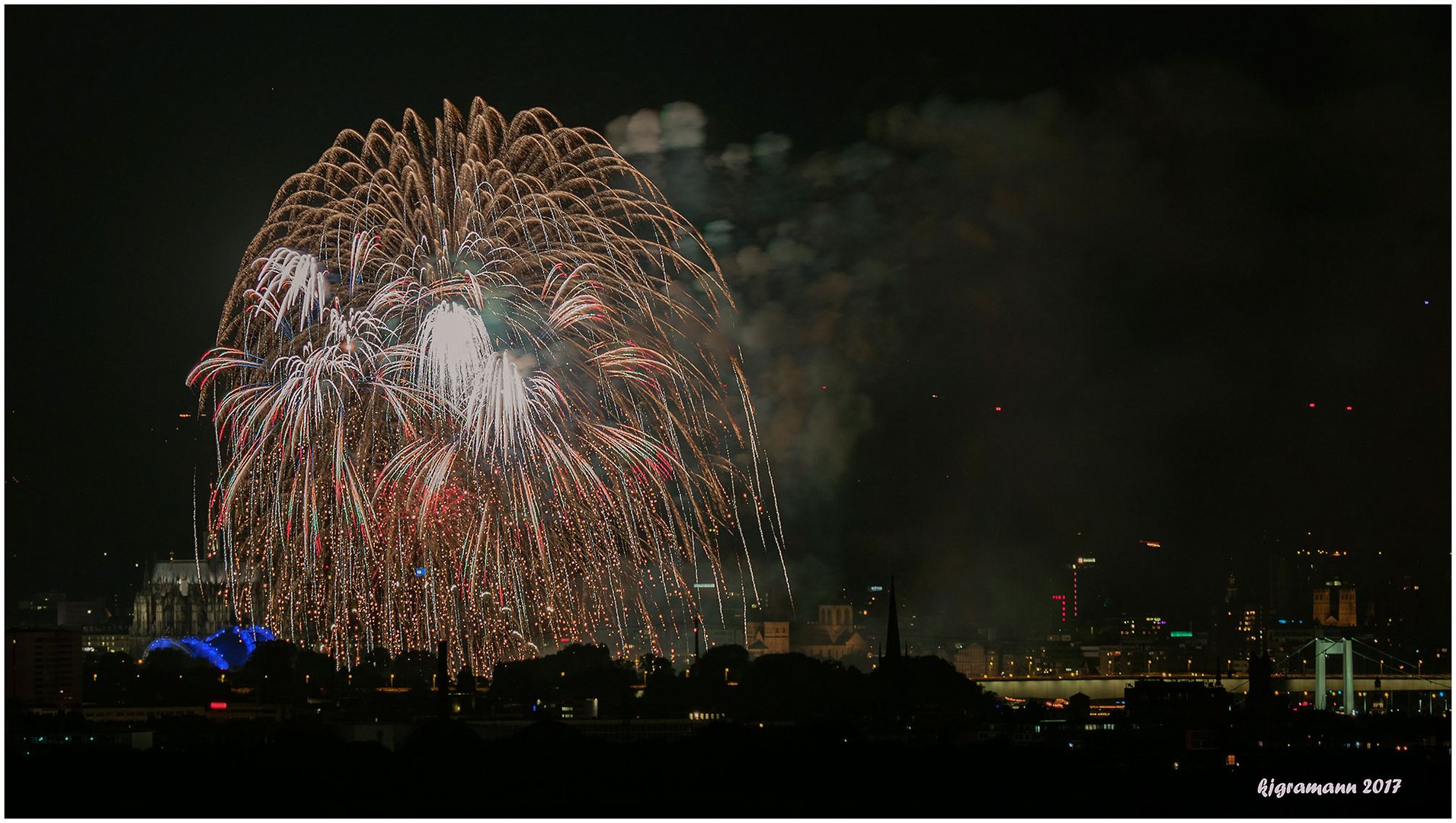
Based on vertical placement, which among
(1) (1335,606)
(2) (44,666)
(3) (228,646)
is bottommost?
(1) (1335,606)

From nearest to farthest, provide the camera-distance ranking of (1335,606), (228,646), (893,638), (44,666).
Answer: (44,666) < (893,638) < (228,646) < (1335,606)

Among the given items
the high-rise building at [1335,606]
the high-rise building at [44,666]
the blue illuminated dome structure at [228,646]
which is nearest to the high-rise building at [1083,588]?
the high-rise building at [1335,606]

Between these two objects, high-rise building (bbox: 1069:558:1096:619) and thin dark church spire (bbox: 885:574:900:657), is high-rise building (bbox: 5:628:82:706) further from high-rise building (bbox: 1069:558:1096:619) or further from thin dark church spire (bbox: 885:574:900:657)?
high-rise building (bbox: 1069:558:1096:619)

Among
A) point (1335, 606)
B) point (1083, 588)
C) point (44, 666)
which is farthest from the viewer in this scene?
point (1335, 606)

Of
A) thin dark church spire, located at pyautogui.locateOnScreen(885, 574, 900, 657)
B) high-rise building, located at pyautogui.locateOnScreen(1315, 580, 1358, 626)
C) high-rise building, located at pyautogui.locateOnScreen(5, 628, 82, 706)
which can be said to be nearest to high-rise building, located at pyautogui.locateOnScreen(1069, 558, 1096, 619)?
high-rise building, located at pyautogui.locateOnScreen(1315, 580, 1358, 626)

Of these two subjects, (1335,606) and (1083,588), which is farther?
(1335,606)

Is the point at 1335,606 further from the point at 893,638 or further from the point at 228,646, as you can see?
the point at 228,646

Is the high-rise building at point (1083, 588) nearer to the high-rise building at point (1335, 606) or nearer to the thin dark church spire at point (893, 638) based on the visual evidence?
the high-rise building at point (1335, 606)

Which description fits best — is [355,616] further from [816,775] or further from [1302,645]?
[1302,645]

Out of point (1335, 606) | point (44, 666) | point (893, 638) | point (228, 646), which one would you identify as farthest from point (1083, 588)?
point (44, 666)

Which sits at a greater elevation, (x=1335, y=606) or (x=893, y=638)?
(x=893, y=638)
